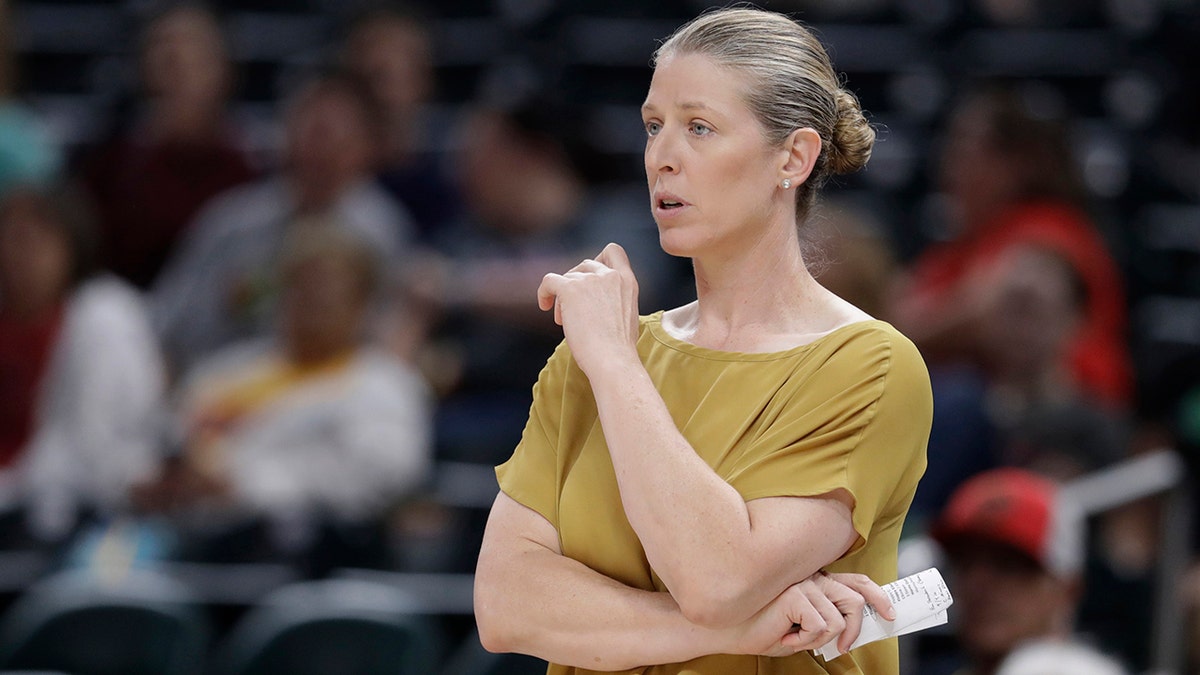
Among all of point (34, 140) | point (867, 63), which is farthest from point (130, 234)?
point (867, 63)

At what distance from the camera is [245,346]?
5812 millimetres

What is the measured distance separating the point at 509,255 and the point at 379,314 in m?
0.70

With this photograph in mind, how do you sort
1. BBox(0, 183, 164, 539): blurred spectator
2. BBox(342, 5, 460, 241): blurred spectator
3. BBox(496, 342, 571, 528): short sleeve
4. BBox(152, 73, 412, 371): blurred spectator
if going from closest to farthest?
BBox(496, 342, 571, 528): short sleeve, BBox(0, 183, 164, 539): blurred spectator, BBox(152, 73, 412, 371): blurred spectator, BBox(342, 5, 460, 241): blurred spectator

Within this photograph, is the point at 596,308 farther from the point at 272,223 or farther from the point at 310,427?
the point at 272,223

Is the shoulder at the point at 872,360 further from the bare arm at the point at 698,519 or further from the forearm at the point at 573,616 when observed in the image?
the forearm at the point at 573,616

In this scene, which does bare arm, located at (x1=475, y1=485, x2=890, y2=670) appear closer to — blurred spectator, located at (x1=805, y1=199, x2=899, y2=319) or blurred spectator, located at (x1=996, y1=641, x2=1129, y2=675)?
blurred spectator, located at (x1=996, y1=641, x2=1129, y2=675)

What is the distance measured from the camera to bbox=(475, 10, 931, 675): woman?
1840mm

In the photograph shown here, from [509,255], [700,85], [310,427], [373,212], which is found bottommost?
[310,427]

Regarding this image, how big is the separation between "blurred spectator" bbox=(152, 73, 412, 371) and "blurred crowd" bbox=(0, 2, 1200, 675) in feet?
0.04

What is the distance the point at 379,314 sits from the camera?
18.6 feet

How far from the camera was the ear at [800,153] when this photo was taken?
197 centimetres

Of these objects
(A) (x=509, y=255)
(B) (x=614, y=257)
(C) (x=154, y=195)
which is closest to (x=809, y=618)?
(B) (x=614, y=257)

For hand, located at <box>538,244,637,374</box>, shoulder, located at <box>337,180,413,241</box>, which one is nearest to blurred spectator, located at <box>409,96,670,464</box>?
shoulder, located at <box>337,180,413,241</box>

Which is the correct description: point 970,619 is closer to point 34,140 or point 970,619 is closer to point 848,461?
point 848,461
